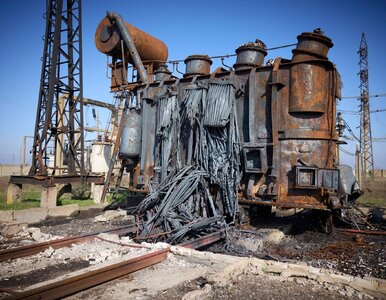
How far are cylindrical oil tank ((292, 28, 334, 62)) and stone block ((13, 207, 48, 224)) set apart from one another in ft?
28.4

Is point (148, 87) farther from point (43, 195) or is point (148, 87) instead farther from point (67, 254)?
point (67, 254)

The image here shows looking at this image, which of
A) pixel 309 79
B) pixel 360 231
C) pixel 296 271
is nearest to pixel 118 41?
pixel 309 79

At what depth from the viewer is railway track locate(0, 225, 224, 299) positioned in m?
3.51

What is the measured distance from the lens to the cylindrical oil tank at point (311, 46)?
8242mm

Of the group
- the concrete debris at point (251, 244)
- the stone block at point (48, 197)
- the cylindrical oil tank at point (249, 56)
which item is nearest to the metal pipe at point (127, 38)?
the cylindrical oil tank at point (249, 56)

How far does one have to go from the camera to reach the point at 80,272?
421 cm

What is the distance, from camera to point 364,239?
25.8ft

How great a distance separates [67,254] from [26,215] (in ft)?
14.7

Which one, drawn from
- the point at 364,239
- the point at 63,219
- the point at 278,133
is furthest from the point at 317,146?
the point at 63,219

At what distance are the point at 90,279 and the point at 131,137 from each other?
7.03 m

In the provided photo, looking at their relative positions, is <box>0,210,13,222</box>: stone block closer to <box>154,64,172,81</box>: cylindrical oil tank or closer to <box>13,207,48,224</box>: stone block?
<box>13,207,48,224</box>: stone block

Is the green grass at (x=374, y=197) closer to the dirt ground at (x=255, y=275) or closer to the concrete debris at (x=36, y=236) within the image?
the dirt ground at (x=255, y=275)

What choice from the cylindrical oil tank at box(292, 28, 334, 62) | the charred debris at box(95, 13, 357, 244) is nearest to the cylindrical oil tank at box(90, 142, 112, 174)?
the charred debris at box(95, 13, 357, 244)

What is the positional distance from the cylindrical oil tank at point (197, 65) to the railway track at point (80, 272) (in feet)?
19.6
